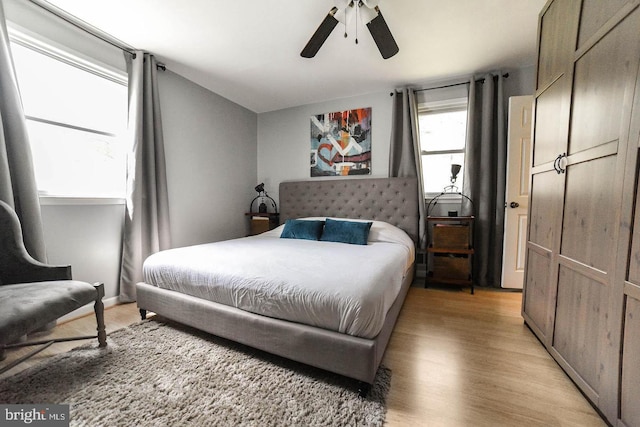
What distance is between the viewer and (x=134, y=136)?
240 centimetres

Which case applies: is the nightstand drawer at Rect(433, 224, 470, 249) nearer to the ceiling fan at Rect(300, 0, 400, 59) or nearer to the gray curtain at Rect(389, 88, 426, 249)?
the gray curtain at Rect(389, 88, 426, 249)

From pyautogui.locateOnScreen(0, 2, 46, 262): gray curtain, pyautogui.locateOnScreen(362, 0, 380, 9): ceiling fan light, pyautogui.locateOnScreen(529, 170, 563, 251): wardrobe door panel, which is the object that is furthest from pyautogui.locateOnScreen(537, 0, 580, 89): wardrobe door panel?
pyautogui.locateOnScreen(0, 2, 46, 262): gray curtain

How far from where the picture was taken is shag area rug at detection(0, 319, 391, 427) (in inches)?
44.4

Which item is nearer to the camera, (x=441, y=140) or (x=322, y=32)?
(x=322, y=32)

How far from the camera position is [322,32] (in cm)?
175

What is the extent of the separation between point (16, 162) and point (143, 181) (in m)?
0.85

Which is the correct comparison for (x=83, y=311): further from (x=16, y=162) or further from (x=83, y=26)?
(x=83, y=26)

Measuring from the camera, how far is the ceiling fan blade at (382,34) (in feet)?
5.27

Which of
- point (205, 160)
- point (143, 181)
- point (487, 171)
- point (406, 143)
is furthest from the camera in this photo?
point (205, 160)

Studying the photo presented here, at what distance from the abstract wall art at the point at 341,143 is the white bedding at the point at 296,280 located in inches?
62.7

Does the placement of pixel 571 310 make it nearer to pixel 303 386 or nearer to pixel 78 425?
pixel 303 386

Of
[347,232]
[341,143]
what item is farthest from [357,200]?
[341,143]

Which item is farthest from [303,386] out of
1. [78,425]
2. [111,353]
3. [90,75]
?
[90,75]

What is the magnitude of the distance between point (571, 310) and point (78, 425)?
8.55 ft
